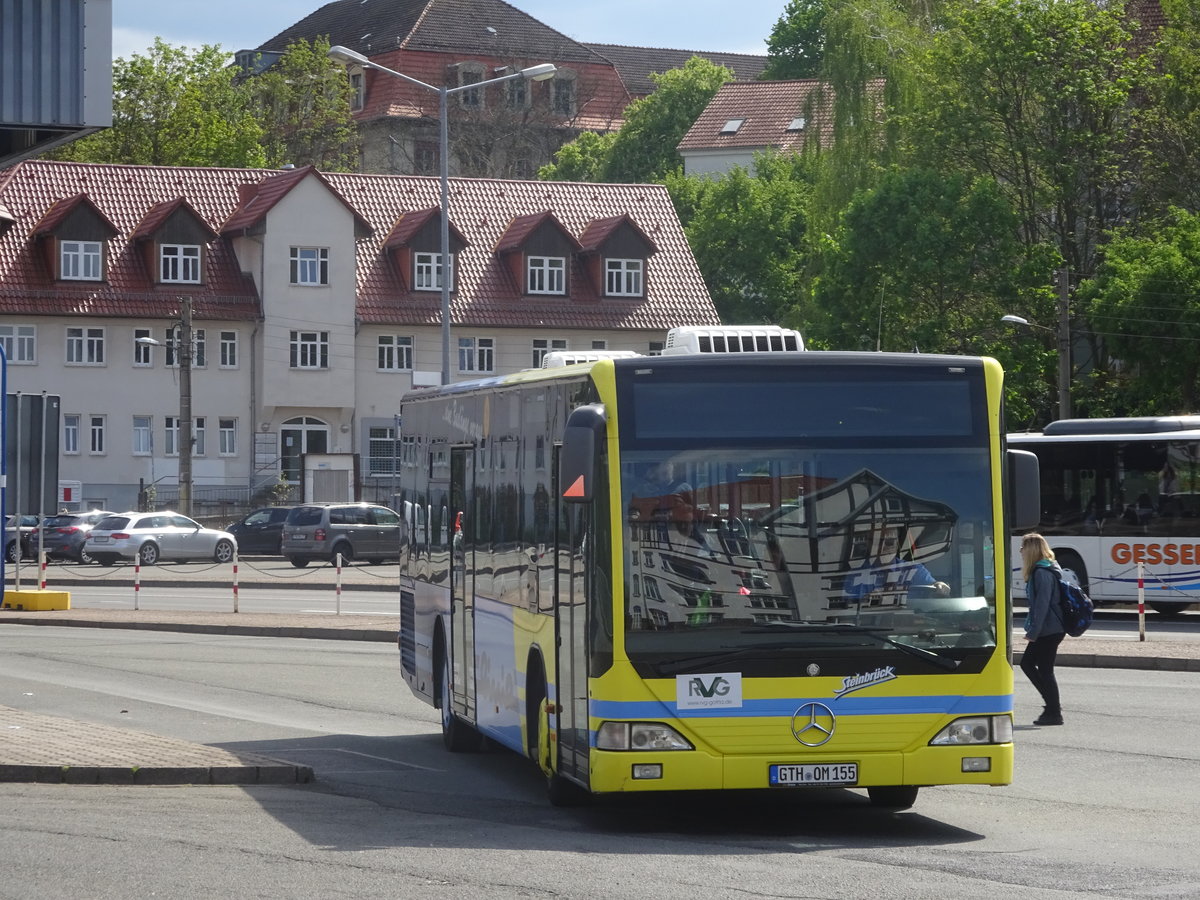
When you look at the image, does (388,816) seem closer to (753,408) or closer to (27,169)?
(753,408)

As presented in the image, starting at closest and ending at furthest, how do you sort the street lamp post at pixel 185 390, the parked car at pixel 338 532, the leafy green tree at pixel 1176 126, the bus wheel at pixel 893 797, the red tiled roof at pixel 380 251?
the bus wheel at pixel 893 797 → the parked car at pixel 338 532 → the street lamp post at pixel 185 390 → the leafy green tree at pixel 1176 126 → the red tiled roof at pixel 380 251

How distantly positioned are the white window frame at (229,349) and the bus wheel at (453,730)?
52851 mm

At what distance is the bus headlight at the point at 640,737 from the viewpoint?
1042 centimetres

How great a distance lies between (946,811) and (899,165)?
5096 centimetres

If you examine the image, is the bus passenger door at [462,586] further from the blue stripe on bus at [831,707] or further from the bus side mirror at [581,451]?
the blue stripe on bus at [831,707]

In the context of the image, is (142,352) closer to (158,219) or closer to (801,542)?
(158,219)

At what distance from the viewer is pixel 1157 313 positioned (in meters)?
52.4

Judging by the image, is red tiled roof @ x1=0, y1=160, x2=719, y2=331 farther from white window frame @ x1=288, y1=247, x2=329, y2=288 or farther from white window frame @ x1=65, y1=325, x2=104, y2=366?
white window frame @ x1=288, y1=247, x2=329, y2=288

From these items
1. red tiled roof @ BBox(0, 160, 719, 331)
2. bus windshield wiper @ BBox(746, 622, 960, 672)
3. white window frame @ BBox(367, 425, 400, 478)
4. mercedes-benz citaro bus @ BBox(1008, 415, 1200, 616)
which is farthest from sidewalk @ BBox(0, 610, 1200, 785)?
white window frame @ BBox(367, 425, 400, 478)

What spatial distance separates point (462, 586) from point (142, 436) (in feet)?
177

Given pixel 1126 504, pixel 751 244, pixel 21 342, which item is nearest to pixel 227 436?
pixel 21 342

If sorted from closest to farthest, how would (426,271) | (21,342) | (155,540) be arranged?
1. (155,540)
2. (21,342)
3. (426,271)

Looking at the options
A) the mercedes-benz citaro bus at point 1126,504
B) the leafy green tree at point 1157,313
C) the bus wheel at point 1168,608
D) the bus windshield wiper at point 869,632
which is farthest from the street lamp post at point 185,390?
the bus windshield wiper at point 869,632

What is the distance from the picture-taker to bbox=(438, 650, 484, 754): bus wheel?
14.9 metres
